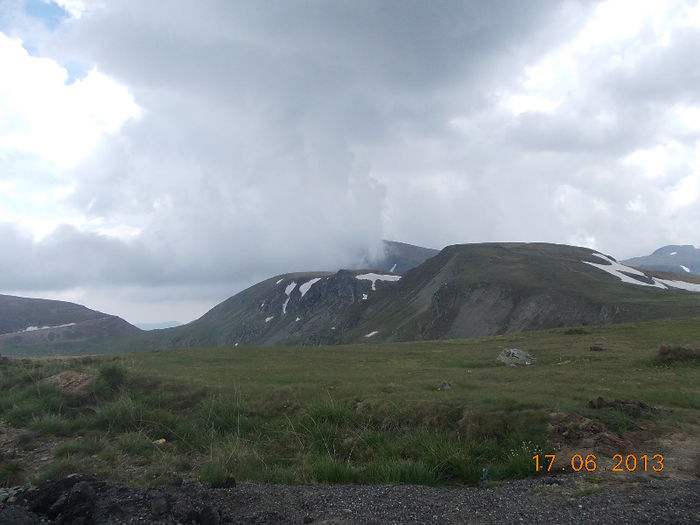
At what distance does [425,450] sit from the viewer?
43.1 ft

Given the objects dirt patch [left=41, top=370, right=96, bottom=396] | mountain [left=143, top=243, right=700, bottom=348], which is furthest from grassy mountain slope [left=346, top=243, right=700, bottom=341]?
dirt patch [left=41, top=370, right=96, bottom=396]

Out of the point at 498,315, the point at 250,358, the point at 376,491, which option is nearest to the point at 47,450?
the point at 376,491

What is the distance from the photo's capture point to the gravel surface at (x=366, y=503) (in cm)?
865

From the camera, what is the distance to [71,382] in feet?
77.0

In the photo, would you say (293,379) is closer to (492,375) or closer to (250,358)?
(492,375)

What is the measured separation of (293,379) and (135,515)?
690 inches

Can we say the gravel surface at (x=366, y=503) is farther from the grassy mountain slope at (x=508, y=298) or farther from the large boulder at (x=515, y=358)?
the grassy mountain slope at (x=508, y=298)

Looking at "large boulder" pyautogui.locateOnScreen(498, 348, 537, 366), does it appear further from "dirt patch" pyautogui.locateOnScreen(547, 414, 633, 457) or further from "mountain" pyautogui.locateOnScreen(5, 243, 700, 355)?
"mountain" pyautogui.locateOnScreen(5, 243, 700, 355)

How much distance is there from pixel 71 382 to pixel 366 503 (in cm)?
1927
